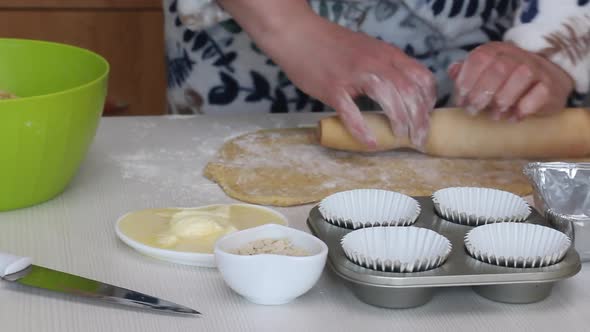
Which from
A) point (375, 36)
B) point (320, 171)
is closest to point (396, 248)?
point (320, 171)

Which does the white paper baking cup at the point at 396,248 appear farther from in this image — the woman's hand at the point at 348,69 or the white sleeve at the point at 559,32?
the white sleeve at the point at 559,32

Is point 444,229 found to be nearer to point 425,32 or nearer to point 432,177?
point 432,177

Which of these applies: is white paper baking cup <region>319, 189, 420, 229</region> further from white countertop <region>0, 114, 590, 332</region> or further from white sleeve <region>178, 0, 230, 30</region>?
white sleeve <region>178, 0, 230, 30</region>

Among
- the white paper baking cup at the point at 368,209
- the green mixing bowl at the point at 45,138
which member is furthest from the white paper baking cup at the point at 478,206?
the green mixing bowl at the point at 45,138

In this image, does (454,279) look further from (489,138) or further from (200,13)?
(200,13)

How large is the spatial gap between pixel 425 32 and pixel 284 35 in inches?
9.9

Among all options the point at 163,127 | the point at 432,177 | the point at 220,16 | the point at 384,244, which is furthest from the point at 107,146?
the point at 384,244

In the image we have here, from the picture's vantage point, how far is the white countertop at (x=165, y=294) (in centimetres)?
69

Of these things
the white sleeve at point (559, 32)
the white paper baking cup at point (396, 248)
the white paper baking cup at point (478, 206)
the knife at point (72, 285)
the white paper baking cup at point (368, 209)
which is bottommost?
the knife at point (72, 285)

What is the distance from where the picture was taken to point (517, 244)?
74 cm

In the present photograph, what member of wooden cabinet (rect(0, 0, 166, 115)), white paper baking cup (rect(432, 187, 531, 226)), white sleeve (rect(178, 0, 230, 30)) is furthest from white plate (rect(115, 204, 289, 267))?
wooden cabinet (rect(0, 0, 166, 115))

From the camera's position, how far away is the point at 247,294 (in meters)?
0.71

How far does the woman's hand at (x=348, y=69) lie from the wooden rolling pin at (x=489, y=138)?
2 cm

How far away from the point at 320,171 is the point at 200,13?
12.2 inches
